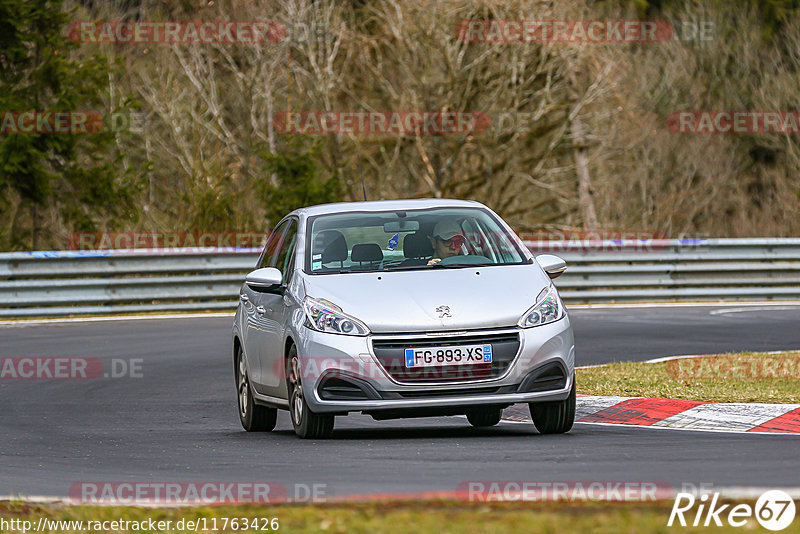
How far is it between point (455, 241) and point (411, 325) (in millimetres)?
1384

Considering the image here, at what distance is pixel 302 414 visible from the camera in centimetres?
978

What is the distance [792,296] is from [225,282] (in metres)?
9.54

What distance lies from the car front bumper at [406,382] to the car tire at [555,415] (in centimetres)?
21

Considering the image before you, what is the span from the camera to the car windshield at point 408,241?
10242 mm

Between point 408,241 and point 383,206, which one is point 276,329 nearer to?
point 408,241

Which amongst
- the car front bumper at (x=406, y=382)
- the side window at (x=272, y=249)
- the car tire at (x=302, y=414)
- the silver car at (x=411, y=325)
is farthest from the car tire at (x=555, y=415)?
the side window at (x=272, y=249)

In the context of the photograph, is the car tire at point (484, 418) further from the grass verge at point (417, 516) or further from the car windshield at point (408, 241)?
the grass verge at point (417, 516)

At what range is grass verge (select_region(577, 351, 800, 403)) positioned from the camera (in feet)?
38.5

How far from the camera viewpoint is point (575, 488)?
6719 millimetres
